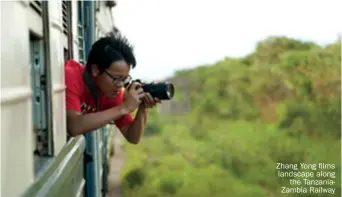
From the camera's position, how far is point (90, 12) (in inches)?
179

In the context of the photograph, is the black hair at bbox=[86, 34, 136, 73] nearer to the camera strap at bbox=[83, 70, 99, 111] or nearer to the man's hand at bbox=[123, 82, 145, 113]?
the camera strap at bbox=[83, 70, 99, 111]

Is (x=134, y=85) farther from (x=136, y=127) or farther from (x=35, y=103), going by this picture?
(x=35, y=103)

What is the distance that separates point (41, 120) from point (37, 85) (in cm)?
10

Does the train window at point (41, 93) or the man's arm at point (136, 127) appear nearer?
the train window at point (41, 93)

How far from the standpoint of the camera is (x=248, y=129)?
41.4 feet

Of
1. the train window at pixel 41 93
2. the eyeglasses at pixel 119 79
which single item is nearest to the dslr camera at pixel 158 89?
the eyeglasses at pixel 119 79

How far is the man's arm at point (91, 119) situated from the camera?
250 cm

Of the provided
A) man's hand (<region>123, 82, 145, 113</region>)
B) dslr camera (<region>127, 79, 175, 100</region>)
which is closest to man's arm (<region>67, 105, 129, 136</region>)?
man's hand (<region>123, 82, 145, 113</region>)

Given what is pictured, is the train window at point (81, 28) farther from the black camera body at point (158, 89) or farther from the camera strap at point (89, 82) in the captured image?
the black camera body at point (158, 89)

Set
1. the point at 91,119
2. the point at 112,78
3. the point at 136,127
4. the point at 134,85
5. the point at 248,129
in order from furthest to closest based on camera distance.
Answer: the point at 248,129, the point at 136,127, the point at 112,78, the point at 134,85, the point at 91,119

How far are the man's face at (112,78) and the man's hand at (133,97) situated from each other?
14 centimetres

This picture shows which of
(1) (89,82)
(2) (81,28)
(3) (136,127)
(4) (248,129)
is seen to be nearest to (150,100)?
(1) (89,82)

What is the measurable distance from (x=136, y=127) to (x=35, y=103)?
43.5 inches

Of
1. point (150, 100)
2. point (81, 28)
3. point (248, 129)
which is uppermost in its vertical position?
point (81, 28)
